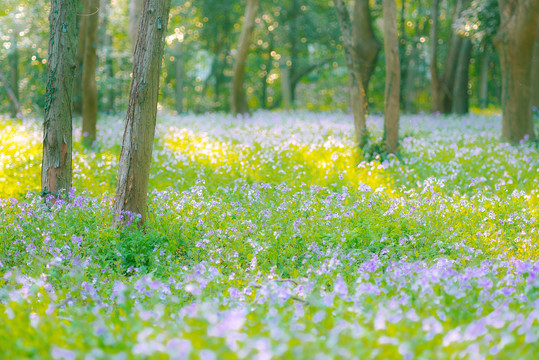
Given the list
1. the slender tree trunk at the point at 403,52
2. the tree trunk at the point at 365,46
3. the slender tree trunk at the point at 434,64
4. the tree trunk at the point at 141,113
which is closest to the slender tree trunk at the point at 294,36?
the slender tree trunk at the point at 403,52

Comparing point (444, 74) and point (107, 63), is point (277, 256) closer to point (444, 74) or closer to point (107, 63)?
point (444, 74)

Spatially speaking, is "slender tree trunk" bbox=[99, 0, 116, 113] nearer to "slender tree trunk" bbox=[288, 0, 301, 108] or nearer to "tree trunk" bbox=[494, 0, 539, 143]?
"slender tree trunk" bbox=[288, 0, 301, 108]

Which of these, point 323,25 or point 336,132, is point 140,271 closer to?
point 336,132

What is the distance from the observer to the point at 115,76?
2162 centimetres

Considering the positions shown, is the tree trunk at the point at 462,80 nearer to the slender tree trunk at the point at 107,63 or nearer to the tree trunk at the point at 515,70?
the tree trunk at the point at 515,70

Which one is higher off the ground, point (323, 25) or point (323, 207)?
point (323, 25)

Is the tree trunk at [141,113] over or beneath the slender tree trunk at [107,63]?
beneath

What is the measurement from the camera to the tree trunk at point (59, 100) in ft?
24.5

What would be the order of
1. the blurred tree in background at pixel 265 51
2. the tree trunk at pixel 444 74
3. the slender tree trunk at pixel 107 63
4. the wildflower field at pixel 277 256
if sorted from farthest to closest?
the tree trunk at pixel 444 74 → the slender tree trunk at pixel 107 63 → the blurred tree in background at pixel 265 51 → the wildflower field at pixel 277 256

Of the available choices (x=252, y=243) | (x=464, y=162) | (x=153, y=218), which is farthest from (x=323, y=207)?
(x=464, y=162)

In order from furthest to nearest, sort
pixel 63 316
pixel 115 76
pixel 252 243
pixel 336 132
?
pixel 115 76 < pixel 336 132 < pixel 252 243 < pixel 63 316

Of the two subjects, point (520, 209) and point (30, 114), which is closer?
point (520, 209)

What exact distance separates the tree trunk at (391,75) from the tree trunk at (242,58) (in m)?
6.72

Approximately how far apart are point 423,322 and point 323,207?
413 centimetres
